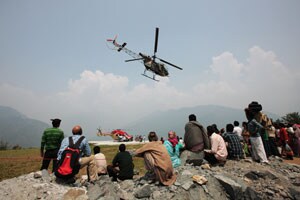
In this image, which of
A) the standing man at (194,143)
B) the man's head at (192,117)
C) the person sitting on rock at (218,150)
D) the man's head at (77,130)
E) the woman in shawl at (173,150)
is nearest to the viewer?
the man's head at (77,130)

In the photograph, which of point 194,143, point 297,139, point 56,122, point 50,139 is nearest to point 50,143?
point 50,139

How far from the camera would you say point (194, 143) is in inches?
261

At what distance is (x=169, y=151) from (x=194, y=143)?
1.01 metres

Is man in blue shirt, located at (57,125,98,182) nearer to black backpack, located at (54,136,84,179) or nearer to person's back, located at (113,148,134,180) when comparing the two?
black backpack, located at (54,136,84,179)

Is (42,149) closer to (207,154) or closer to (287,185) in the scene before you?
(207,154)

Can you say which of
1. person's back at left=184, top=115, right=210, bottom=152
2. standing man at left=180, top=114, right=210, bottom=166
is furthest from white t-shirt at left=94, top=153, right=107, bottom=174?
person's back at left=184, top=115, right=210, bottom=152

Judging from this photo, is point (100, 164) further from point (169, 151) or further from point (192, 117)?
point (192, 117)

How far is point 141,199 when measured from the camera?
15.9 feet

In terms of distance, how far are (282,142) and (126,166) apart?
9271 mm

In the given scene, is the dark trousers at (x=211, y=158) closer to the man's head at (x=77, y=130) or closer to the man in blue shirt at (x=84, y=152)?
the man in blue shirt at (x=84, y=152)

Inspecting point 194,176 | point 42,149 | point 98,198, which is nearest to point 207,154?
point 194,176

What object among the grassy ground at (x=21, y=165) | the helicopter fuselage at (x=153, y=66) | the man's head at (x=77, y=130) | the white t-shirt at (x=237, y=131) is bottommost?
the grassy ground at (x=21, y=165)

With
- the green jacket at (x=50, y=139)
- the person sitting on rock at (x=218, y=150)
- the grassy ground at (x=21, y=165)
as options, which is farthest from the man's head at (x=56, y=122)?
the person sitting on rock at (x=218, y=150)

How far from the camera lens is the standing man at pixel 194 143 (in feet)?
21.8
